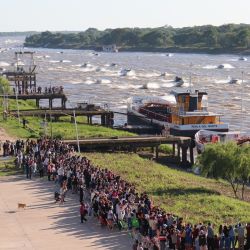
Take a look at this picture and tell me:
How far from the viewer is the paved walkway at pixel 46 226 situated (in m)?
25.4

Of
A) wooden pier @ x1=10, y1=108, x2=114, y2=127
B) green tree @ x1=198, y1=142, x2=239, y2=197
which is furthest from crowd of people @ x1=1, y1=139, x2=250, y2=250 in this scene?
wooden pier @ x1=10, y1=108, x2=114, y2=127

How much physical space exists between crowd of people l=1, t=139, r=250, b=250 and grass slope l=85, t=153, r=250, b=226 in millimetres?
2556

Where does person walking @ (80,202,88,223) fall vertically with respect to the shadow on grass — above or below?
above

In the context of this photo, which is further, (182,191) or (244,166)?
(244,166)

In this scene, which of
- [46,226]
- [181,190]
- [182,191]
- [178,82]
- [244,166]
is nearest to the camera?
[46,226]

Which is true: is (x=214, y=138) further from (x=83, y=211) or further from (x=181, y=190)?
(x=83, y=211)

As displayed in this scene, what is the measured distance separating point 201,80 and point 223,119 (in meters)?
53.3

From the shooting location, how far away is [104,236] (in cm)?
2625

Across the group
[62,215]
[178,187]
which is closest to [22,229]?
[62,215]

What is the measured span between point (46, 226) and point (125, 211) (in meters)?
3.37

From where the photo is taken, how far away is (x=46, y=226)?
90.8 ft

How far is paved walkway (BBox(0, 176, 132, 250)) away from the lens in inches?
1001

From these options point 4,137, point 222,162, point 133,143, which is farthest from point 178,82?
point 222,162

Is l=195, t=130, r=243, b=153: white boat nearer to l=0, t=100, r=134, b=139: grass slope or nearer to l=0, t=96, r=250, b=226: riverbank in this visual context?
l=0, t=100, r=134, b=139: grass slope
